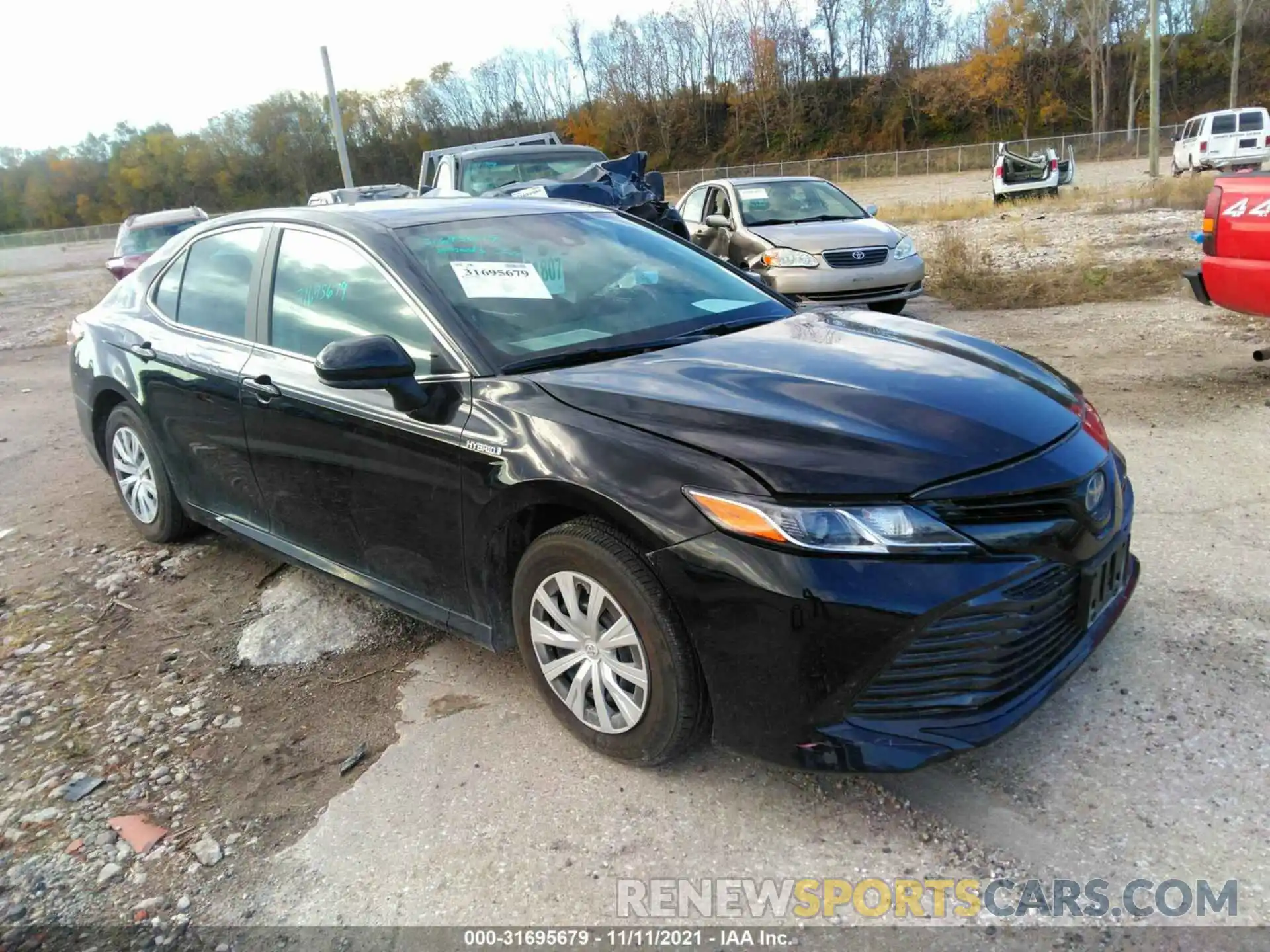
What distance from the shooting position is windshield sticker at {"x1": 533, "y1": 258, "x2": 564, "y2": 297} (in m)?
3.26

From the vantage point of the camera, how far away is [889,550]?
84.7 inches

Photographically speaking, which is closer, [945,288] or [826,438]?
[826,438]

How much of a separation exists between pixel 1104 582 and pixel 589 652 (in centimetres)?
146

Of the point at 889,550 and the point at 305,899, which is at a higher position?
the point at 889,550

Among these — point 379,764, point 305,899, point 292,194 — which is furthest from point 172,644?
point 292,194

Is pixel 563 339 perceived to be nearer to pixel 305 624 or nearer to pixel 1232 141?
pixel 305 624

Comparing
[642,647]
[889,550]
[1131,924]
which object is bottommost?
[1131,924]

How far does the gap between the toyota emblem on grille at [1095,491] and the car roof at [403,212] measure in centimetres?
234

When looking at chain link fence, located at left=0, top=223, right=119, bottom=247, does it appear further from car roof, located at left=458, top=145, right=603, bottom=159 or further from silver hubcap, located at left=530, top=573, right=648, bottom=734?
silver hubcap, located at left=530, top=573, right=648, bottom=734

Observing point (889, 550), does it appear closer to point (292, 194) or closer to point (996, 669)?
point (996, 669)

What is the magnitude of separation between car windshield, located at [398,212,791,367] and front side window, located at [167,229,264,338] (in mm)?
929

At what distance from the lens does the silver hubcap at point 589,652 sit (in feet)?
8.20

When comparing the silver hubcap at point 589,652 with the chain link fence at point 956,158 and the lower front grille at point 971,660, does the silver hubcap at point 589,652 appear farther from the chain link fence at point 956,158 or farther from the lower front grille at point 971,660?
the chain link fence at point 956,158

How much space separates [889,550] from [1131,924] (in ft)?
3.16
